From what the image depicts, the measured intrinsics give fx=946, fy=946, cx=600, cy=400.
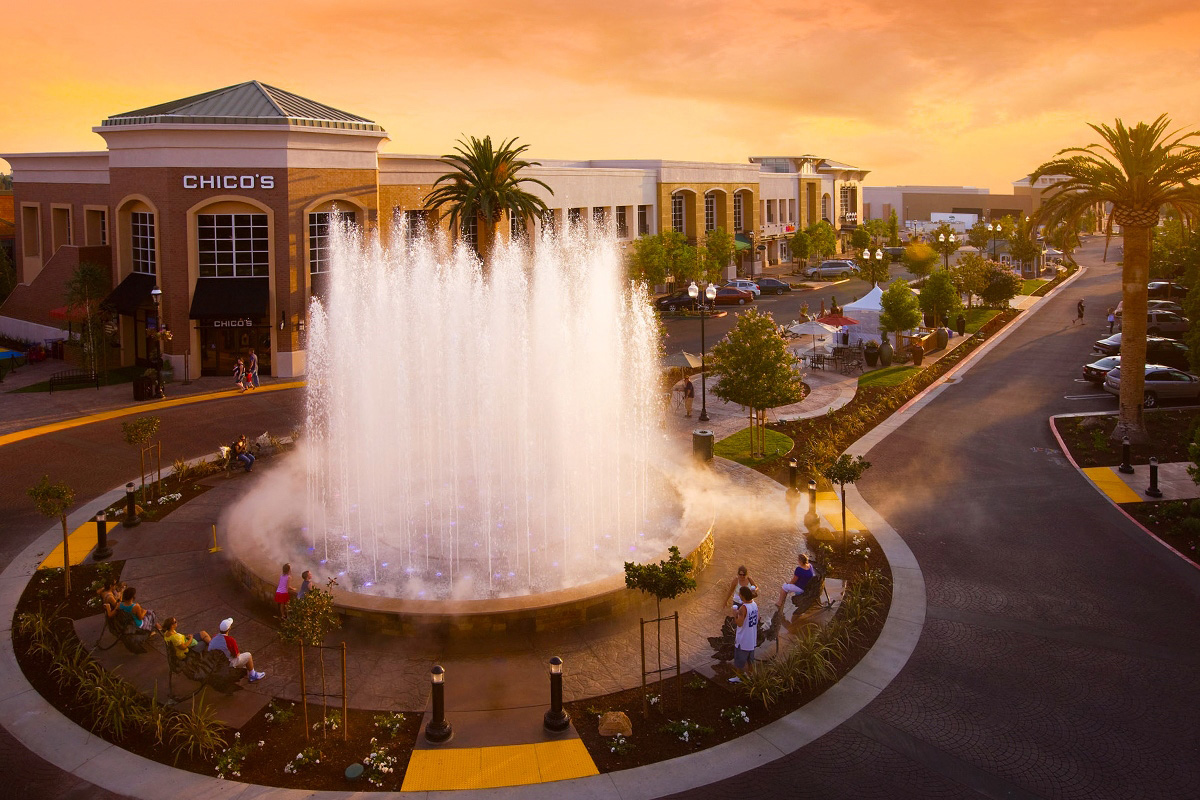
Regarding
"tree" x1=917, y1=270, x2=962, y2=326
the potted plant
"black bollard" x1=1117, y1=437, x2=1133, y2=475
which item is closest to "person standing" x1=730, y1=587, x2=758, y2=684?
"black bollard" x1=1117, y1=437, x2=1133, y2=475

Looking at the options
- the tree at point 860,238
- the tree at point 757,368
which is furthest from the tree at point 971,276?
the tree at point 757,368

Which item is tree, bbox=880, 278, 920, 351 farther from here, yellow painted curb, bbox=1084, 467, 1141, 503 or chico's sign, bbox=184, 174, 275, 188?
chico's sign, bbox=184, 174, 275, 188

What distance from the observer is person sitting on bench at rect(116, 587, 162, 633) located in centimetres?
1538

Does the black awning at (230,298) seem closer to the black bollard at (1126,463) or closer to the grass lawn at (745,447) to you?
the grass lawn at (745,447)

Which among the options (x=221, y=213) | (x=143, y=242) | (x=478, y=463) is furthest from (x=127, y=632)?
(x=143, y=242)

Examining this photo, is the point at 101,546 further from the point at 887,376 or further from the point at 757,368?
the point at 887,376

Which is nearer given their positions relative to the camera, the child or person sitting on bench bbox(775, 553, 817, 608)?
the child

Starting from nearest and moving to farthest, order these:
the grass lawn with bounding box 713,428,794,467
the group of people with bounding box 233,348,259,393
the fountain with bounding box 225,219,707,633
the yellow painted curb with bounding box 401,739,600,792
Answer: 1. the yellow painted curb with bounding box 401,739,600,792
2. the fountain with bounding box 225,219,707,633
3. the grass lawn with bounding box 713,428,794,467
4. the group of people with bounding box 233,348,259,393

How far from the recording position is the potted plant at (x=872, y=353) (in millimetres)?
42875

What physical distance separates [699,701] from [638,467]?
36.7 feet

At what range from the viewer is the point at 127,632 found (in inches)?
601

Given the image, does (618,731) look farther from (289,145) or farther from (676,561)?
(289,145)

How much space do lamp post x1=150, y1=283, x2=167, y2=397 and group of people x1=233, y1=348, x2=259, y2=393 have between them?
9.05ft

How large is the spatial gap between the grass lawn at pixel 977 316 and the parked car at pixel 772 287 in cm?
1537
